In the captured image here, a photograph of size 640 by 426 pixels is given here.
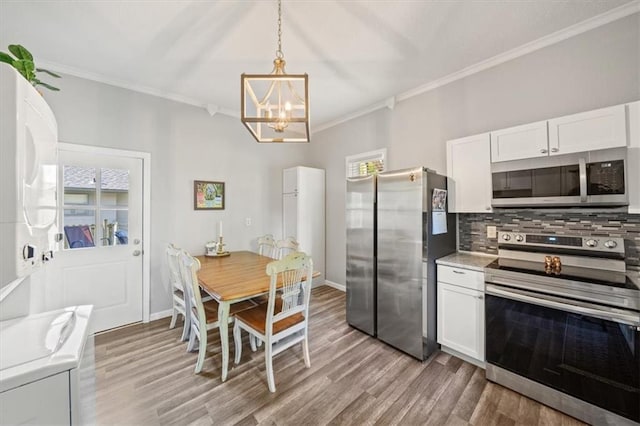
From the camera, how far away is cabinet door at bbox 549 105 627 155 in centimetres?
173

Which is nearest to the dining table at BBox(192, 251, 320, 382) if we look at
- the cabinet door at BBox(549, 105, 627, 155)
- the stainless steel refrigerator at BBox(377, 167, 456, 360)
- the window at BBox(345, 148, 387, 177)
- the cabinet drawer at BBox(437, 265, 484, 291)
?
the stainless steel refrigerator at BBox(377, 167, 456, 360)

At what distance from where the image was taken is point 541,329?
69.7 inches

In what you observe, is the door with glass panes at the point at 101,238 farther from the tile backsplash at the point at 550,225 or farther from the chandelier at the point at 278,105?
the tile backsplash at the point at 550,225

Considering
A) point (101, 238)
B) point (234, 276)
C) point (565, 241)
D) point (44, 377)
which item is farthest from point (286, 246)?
point (565, 241)

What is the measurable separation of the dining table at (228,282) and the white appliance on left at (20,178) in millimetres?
1129

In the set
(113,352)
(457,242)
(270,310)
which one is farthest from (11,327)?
(457,242)

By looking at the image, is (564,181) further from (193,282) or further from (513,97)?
(193,282)

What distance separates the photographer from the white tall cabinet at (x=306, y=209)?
4047mm

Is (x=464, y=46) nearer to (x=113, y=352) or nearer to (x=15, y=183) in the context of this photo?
(x=15, y=183)

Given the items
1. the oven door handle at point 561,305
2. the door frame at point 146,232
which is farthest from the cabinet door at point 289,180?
the oven door handle at point 561,305

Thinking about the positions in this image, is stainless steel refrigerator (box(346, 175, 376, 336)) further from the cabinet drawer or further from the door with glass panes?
the door with glass panes

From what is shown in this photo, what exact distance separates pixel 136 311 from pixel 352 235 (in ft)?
9.12

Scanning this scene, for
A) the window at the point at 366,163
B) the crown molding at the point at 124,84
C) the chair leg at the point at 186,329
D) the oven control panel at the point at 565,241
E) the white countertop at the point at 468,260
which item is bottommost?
the chair leg at the point at 186,329

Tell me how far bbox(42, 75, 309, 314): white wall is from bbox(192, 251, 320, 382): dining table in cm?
69
